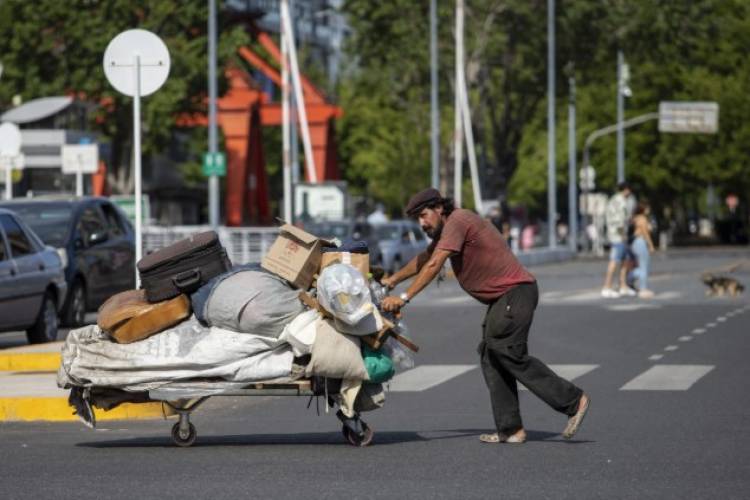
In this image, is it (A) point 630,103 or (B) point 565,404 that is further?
(A) point 630,103

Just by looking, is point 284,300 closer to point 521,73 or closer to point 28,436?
point 28,436

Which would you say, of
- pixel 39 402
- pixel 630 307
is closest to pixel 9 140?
pixel 630 307

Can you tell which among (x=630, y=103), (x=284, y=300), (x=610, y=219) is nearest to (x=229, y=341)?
(x=284, y=300)

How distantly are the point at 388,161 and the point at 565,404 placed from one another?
252ft

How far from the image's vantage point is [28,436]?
44.5ft

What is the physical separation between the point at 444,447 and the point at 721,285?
2410 centimetres

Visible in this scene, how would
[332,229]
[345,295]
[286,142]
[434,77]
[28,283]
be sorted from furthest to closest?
[434,77]
[286,142]
[332,229]
[28,283]
[345,295]

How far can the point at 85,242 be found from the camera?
2625 cm

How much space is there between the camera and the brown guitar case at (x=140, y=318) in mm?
12469

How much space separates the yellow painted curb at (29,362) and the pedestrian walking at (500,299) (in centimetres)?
679

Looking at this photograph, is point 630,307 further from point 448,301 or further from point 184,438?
point 184,438

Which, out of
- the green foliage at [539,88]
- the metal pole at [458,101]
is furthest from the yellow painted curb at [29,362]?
the green foliage at [539,88]

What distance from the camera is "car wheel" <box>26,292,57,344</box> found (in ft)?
74.6

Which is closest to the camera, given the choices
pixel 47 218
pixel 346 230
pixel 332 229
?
pixel 47 218
